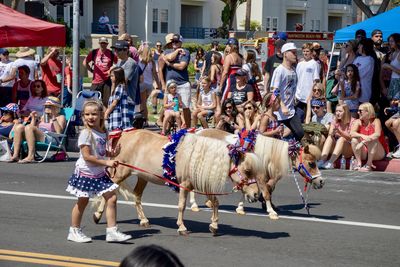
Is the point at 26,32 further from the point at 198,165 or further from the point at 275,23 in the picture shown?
the point at 275,23

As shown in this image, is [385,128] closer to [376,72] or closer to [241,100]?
[376,72]

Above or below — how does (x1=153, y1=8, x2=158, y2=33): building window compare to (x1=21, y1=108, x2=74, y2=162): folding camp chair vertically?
above

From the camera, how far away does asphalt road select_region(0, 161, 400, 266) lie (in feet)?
26.2

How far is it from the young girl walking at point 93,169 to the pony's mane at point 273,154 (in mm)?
1765

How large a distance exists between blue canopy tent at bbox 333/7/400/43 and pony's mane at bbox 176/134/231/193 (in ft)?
32.9

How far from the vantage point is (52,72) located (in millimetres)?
18734

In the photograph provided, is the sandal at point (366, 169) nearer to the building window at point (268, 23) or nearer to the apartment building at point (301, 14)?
the apartment building at point (301, 14)

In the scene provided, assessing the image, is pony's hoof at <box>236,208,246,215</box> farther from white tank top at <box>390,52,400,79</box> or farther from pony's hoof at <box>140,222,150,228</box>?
white tank top at <box>390,52,400,79</box>

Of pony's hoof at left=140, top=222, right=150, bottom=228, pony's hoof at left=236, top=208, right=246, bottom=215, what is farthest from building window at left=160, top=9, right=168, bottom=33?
pony's hoof at left=140, top=222, right=150, bottom=228

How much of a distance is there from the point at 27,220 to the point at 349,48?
347 inches

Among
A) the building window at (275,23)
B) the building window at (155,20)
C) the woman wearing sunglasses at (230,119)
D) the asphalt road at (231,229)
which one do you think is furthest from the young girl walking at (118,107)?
the building window at (275,23)

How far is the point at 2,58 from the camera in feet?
59.4

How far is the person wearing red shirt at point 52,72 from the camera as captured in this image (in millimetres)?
18375

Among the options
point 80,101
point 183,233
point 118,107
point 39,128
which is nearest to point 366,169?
point 118,107
